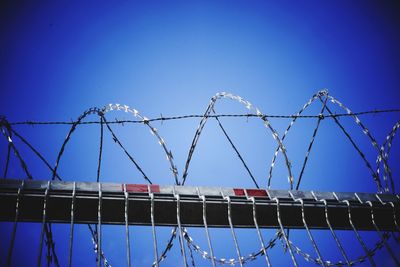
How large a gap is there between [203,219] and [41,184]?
1763 mm

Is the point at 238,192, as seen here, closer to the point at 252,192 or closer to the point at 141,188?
the point at 252,192

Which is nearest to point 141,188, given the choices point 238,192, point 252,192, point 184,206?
point 184,206

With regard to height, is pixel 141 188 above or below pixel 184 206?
above

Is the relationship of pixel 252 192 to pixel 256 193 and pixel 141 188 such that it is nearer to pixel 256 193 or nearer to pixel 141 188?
pixel 256 193

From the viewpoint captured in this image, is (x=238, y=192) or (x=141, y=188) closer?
(x=141, y=188)

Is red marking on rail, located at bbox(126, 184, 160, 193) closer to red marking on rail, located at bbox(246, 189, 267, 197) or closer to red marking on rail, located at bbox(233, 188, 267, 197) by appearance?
red marking on rail, located at bbox(233, 188, 267, 197)

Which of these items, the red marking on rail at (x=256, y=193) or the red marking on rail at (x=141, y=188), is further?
the red marking on rail at (x=256, y=193)

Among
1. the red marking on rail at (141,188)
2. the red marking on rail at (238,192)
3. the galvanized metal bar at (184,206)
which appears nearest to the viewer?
the galvanized metal bar at (184,206)

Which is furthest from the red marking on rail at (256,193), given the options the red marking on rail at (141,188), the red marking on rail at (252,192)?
the red marking on rail at (141,188)

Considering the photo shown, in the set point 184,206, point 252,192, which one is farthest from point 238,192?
point 184,206

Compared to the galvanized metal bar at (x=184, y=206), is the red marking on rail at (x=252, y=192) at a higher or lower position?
higher

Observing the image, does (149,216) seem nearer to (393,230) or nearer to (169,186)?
(169,186)

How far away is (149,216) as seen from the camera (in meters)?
4.14

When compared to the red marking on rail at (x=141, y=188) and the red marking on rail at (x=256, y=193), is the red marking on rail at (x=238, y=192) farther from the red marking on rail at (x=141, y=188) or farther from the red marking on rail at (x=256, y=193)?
the red marking on rail at (x=141, y=188)
